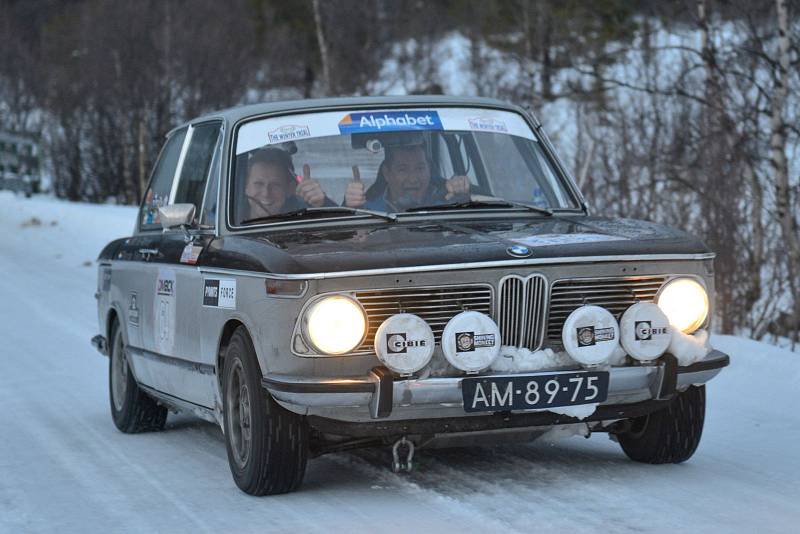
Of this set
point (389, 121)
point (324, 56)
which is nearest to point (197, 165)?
point (389, 121)

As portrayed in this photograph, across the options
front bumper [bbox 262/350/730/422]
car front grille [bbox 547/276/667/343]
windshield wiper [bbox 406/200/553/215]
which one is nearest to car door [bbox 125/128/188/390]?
windshield wiper [bbox 406/200/553/215]

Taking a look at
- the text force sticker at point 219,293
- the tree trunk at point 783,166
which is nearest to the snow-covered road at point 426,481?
the text force sticker at point 219,293

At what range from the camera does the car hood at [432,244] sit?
5.23m

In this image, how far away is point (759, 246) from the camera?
39.0 ft

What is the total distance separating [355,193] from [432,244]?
115 cm

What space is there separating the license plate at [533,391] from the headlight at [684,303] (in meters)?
0.46

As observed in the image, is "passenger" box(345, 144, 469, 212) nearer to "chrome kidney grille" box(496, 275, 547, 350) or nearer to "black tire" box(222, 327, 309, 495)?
"black tire" box(222, 327, 309, 495)

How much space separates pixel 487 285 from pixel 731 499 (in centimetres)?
127

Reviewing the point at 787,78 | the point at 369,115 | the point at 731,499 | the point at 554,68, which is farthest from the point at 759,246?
the point at 554,68

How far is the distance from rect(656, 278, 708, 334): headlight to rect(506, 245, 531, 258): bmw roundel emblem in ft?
2.04

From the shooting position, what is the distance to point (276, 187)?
646 cm

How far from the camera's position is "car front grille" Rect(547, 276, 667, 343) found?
5.40 meters

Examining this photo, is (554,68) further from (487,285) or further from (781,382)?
(487,285)

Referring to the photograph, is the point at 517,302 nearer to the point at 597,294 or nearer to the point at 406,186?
the point at 597,294
